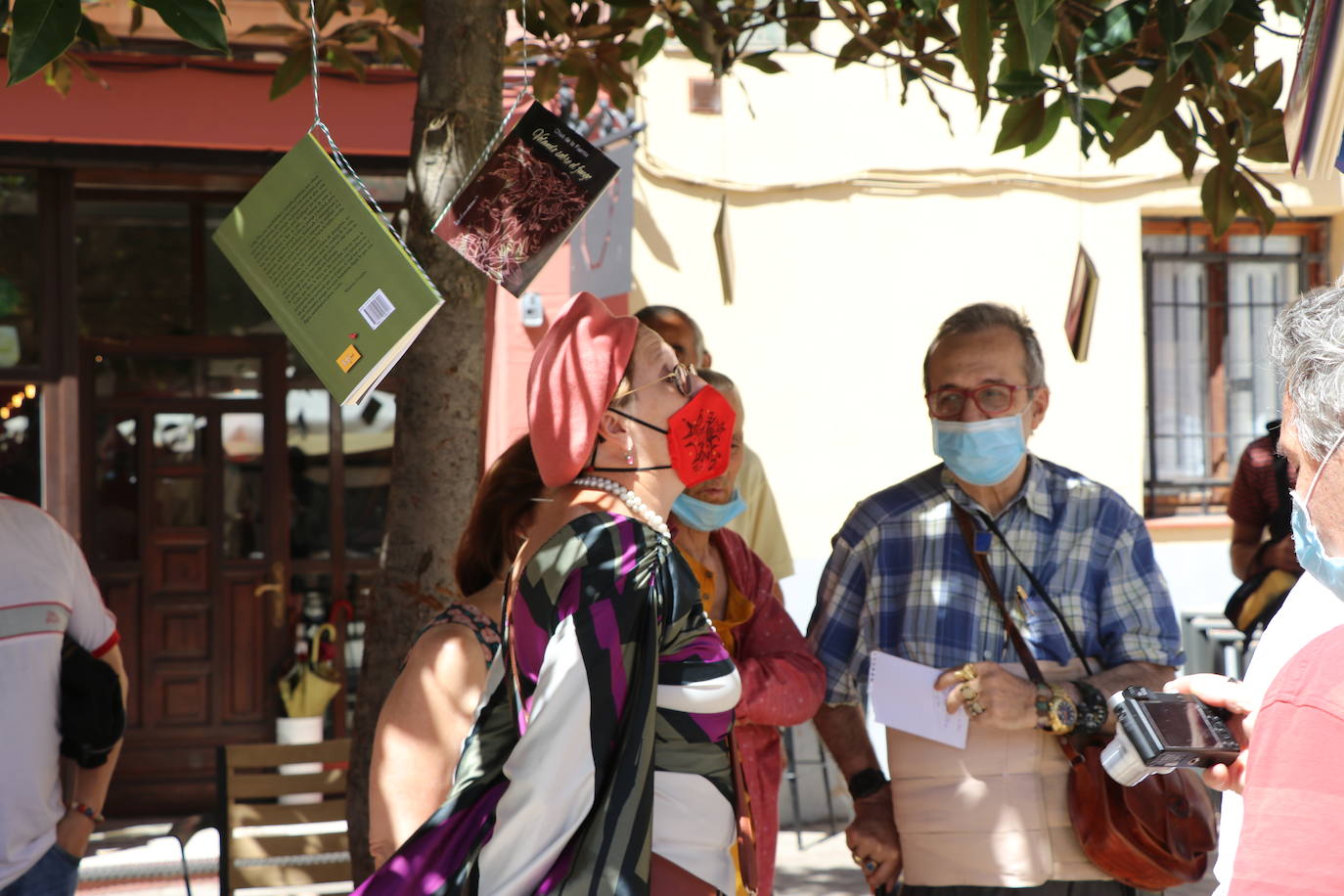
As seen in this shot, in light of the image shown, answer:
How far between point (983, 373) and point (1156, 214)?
4.93 meters

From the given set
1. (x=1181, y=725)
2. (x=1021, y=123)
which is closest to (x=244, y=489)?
(x=1021, y=123)

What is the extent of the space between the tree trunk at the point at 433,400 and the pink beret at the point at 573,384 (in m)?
0.73

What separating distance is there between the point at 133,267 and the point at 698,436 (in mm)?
5696

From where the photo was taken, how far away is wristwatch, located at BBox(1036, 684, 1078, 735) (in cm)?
276

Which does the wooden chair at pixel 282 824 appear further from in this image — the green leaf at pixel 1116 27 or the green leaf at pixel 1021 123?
the green leaf at pixel 1116 27

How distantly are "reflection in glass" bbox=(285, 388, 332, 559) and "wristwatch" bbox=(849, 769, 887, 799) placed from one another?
16.0 ft

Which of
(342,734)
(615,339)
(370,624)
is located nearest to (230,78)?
(342,734)

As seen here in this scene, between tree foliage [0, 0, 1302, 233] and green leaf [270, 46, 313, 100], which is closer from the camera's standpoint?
tree foliage [0, 0, 1302, 233]

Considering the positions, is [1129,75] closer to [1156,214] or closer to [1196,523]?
[1156,214]

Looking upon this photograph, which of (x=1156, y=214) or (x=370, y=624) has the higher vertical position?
(x=1156, y=214)

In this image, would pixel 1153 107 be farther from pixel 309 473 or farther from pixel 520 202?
pixel 309 473

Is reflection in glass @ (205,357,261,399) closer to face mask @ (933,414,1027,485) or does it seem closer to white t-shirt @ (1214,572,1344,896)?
face mask @ (933,414,1027,485)

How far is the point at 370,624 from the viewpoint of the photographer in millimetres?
3008

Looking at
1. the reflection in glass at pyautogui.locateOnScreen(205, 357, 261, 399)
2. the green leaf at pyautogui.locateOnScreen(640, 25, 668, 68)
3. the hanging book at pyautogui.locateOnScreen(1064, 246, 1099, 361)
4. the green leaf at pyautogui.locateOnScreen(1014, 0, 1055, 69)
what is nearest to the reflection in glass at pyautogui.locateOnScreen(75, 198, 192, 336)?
the reflection in glass at pyautogui.locateOnScreen(205, 357, 261, 399)
